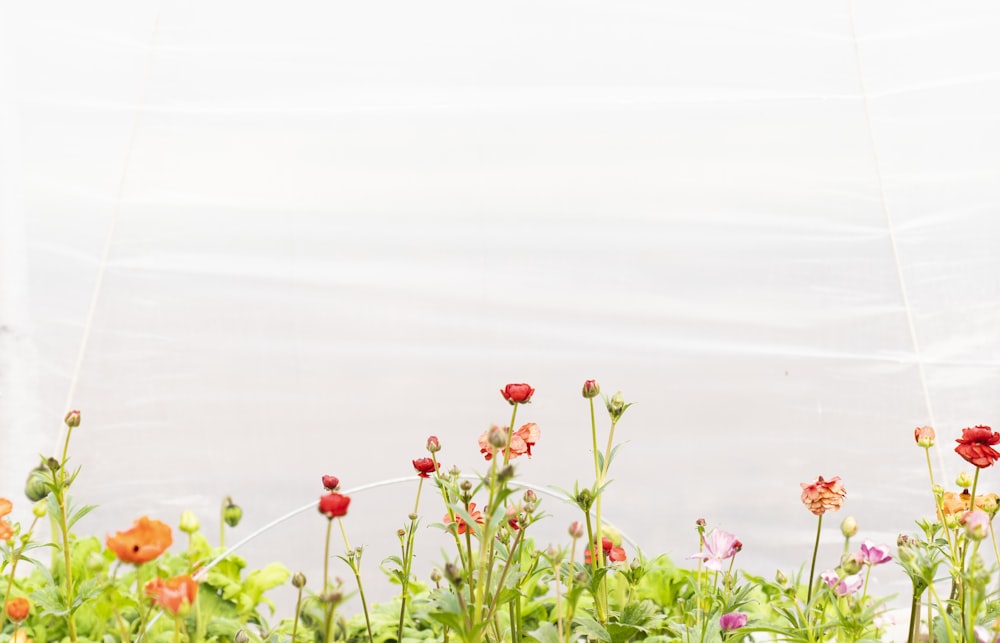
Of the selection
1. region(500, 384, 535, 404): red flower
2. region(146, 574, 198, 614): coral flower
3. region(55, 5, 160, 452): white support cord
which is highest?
region(55, 5, 160, 452): white support cord

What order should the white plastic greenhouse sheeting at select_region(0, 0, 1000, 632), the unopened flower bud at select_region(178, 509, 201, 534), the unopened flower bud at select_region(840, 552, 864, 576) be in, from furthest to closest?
the white plastic greenhouse sheeting at select_region(0, 0, 1000, 632) < the unopened flower bud at select_region(178, 509, 201, 534) < the unopened flower bud at select_region(840, 552, 864, 576)

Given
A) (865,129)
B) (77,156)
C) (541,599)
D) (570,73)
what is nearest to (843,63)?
(865,129)

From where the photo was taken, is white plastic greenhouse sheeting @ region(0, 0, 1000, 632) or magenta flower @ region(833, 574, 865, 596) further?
white plastic greenhouse sheeting @ region(0, 0, 1000, 632)

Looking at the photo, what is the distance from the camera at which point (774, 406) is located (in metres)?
1.43

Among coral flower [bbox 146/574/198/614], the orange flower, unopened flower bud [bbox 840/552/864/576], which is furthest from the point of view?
the orange flower

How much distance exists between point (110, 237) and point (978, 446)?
47.0 inches

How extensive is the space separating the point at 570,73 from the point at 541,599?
795 mm

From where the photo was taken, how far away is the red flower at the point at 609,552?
0.76m

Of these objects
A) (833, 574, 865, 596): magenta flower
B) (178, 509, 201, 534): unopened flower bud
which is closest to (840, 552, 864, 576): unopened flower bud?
(833, 574, 865, 596): magenta flower

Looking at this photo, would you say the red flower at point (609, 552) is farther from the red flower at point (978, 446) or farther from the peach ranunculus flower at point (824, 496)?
the red flower at point (978, 446)

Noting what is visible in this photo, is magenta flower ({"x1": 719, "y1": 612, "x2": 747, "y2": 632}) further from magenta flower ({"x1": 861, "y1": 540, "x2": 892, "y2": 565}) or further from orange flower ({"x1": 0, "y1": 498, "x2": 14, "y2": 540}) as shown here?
orange flower ({"x1": 0, "y1": 498, "x2": 14, "y2": 540})

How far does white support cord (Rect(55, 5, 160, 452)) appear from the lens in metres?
1.42

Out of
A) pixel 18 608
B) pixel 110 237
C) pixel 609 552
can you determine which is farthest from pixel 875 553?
pixel 110 237

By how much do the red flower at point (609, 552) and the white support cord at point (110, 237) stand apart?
93cm
